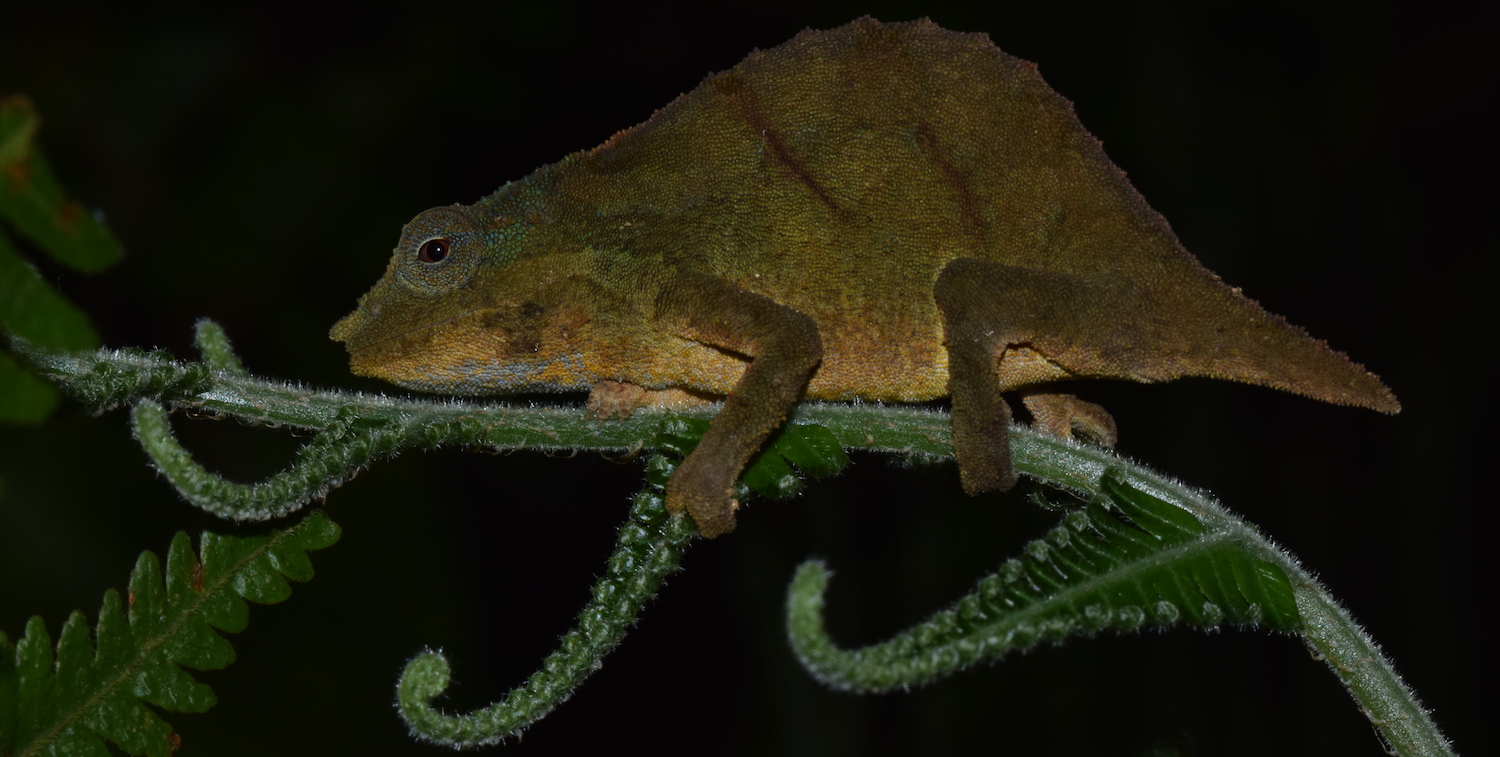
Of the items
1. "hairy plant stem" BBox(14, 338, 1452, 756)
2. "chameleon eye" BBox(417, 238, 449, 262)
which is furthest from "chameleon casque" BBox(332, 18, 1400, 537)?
"hairy plant stem" BBox(14, 338, 1452, 756)

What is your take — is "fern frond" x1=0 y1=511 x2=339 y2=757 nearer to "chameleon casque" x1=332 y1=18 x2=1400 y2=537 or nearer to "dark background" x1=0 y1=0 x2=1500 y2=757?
"chameleon casque" x1=332 y1=18 x2=1400 y2=537

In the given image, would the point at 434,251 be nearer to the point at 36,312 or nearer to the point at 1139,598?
the point at 36,312

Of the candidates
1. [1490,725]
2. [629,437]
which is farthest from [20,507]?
[1490,725]

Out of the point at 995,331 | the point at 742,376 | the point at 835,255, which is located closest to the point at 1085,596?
the point at 995,331

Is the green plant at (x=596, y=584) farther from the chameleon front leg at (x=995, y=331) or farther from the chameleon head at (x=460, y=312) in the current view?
the chameleon head at (x=460, y=312)

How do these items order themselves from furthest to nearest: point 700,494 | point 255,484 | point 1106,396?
point 1106,396
point 700,494
point 255,484

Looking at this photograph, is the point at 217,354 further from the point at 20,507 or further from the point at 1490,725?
the point at 1490,725

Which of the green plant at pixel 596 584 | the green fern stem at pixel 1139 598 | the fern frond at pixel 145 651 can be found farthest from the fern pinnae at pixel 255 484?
the green fern stem at pixel 1139 598
